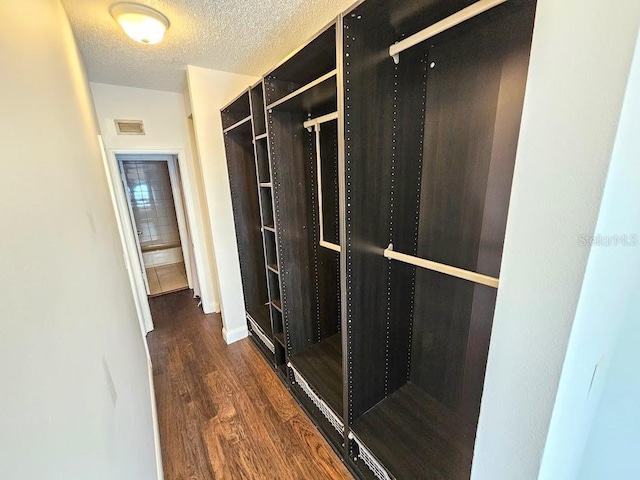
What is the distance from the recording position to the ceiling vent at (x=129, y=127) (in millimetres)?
2779

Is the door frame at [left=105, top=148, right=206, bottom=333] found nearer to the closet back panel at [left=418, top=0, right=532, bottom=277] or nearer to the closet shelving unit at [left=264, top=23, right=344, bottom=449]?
the closet shelving unit at [left=264, top=23, right=344, bottom=449]

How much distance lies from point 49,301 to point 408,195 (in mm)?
1410

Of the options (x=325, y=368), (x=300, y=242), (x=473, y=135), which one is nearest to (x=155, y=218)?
(x=300, y=242)

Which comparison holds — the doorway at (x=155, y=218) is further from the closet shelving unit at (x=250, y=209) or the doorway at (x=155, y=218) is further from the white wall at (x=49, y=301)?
the white wall at (x=49, y=301)

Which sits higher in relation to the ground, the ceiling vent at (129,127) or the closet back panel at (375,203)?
the ceiling vent at (129,127)

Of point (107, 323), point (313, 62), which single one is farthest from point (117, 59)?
point (107, 323)

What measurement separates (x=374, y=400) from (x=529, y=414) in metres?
1.08

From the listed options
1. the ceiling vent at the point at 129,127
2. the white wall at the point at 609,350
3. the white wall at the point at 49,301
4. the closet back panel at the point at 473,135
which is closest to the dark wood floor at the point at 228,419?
the white wall at the point at 49,301

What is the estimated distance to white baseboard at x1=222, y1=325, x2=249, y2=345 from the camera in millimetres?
2850

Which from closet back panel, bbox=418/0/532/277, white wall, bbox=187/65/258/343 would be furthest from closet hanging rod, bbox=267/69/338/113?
white wall, bbox=187/65/258/343

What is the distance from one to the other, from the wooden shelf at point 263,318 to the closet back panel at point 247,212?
0.16 feet

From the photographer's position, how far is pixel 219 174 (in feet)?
8.67

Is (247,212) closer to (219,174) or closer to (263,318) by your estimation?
(219,174)

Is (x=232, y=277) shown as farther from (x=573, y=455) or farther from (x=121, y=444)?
(x=573, y=455)
